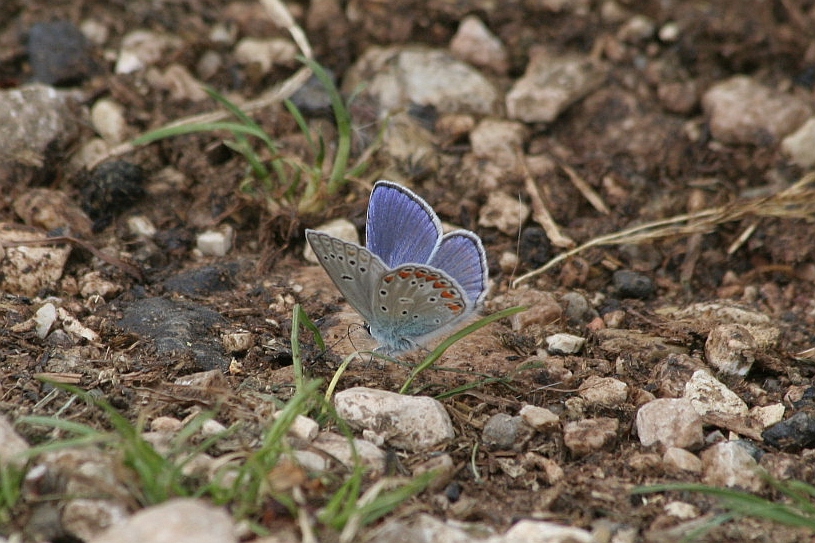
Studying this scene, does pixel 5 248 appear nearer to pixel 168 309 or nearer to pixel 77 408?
pixel 168 309

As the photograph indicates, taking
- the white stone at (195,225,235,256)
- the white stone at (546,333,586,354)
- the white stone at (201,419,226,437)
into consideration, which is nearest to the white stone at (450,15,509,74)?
the white stone at (195,225,235,256)

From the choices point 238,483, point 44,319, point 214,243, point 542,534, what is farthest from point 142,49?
point 542,534

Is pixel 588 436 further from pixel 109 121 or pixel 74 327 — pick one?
pixel 109 121

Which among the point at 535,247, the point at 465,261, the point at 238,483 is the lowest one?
the point at 535,247

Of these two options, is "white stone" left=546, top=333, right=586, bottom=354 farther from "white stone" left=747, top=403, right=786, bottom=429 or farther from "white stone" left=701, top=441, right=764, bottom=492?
"white stone" left=701, top=441, right=764, bottom=492

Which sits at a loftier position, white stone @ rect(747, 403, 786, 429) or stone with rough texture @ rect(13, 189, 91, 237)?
white stone @ rect(747, 403, 786, 429)

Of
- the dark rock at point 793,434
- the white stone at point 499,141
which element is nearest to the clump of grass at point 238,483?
the dark rock at point 793,434
